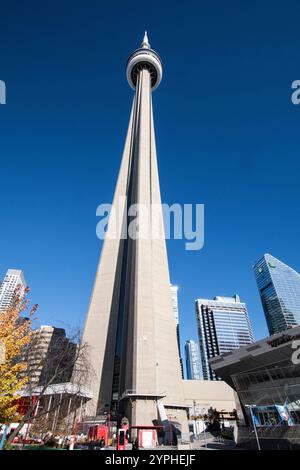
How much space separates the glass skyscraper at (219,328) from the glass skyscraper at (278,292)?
46.0 ft

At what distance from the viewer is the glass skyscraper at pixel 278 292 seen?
13850 cm

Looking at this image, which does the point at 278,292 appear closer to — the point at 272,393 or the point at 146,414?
the point at 146,414

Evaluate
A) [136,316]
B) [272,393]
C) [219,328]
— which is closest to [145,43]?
[136,316]

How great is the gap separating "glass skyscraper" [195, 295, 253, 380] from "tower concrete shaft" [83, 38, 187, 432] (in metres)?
111

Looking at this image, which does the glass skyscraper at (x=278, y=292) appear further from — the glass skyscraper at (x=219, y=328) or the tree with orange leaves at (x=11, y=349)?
the tree with orange leaves at (x=11, y=349)

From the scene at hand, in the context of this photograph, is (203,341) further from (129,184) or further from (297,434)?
(297,434)

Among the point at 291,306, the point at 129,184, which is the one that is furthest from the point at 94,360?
the point at 291,306

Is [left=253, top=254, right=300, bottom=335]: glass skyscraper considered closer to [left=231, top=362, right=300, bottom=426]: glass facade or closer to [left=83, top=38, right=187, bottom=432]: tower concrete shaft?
[left=83, top=38, right=187, bottom=432]: tower concrete shaft

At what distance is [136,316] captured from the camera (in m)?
38.7

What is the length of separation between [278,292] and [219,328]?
41.0m

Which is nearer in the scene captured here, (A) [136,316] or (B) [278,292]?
(A) [136,316]

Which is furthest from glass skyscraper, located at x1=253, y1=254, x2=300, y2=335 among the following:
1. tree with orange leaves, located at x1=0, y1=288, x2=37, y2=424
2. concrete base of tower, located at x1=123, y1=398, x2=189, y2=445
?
tree with orange leaves, located at x1=0, y1=288, x2=37, y2=424

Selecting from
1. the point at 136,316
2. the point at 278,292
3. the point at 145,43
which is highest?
the point at 145,43

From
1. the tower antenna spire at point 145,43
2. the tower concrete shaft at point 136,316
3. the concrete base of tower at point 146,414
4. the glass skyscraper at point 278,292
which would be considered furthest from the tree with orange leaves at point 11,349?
the glass skyscraper at point 278,292
